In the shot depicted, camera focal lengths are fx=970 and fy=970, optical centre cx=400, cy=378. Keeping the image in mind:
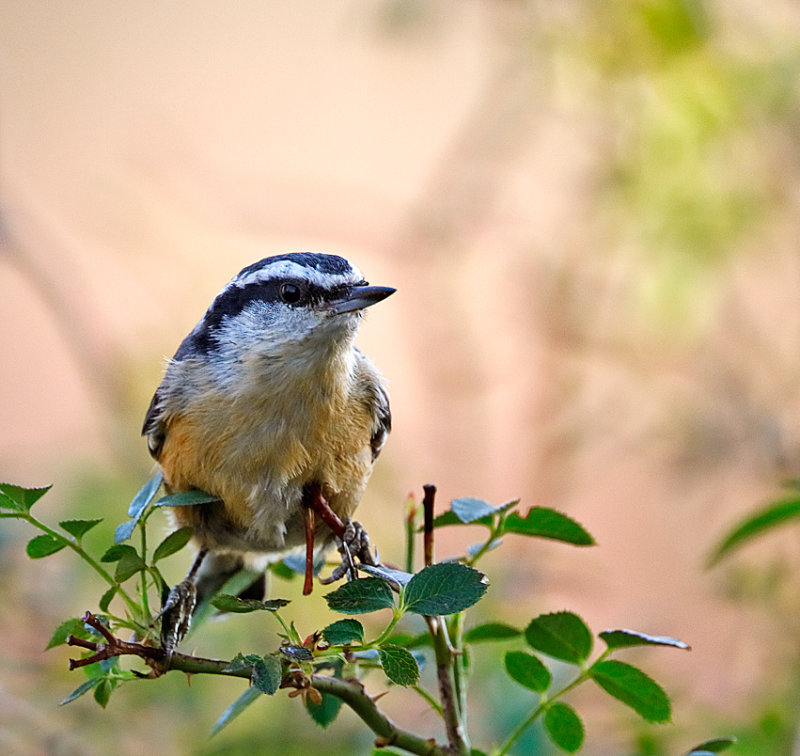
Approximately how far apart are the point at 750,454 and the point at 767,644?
70 cm

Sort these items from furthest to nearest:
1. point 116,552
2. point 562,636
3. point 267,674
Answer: point 562,636 → point 116,552 → point 267,674

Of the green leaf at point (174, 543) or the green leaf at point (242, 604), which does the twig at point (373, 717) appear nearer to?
the green leaf at point (242, 604)

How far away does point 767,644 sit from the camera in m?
2.67

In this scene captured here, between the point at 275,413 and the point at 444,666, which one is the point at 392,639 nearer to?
the point at 444,666

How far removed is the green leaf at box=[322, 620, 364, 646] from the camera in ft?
3.06

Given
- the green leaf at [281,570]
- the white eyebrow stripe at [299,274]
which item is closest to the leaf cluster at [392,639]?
the green leaf at [281,570]

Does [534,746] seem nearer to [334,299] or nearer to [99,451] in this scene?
[334,299]

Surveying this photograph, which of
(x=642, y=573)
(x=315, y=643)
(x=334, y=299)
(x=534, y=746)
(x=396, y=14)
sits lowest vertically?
(x=642, y=573)

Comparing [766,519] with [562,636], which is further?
[766,519]

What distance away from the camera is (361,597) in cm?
96

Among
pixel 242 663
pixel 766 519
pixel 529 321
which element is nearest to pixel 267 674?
pixel 242 663

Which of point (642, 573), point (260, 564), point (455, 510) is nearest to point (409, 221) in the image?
point (642, 573)

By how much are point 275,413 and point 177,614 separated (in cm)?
42

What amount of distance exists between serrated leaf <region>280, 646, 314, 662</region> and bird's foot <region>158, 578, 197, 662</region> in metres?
0.23
